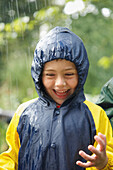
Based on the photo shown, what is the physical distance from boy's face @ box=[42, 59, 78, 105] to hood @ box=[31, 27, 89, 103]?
1.3 inches

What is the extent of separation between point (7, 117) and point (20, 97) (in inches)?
75.0

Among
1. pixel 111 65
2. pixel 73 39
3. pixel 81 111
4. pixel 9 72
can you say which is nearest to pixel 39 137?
pixel 81 111

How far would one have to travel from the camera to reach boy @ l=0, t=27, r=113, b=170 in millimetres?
1772

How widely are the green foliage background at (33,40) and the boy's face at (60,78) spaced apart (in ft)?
11.8

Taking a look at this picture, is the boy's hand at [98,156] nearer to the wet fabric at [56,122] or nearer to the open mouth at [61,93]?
the wet fabric at [56,122]

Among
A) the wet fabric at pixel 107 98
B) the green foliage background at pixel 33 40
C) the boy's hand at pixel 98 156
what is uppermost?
the green foliage background at pixel 33 40

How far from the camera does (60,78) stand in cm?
177

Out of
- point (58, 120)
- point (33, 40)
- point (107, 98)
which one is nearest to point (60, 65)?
point (58, 120)

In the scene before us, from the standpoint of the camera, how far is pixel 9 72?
8.13m

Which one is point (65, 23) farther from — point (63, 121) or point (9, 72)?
point (63, 121)

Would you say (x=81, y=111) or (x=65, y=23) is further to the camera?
(x=65, y=23)

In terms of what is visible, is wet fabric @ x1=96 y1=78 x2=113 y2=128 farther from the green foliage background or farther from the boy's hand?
the green foliage background

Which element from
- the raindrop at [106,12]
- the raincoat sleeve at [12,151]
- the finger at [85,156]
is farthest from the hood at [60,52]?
the raindrop at [106,12]

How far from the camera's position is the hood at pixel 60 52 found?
177cm
